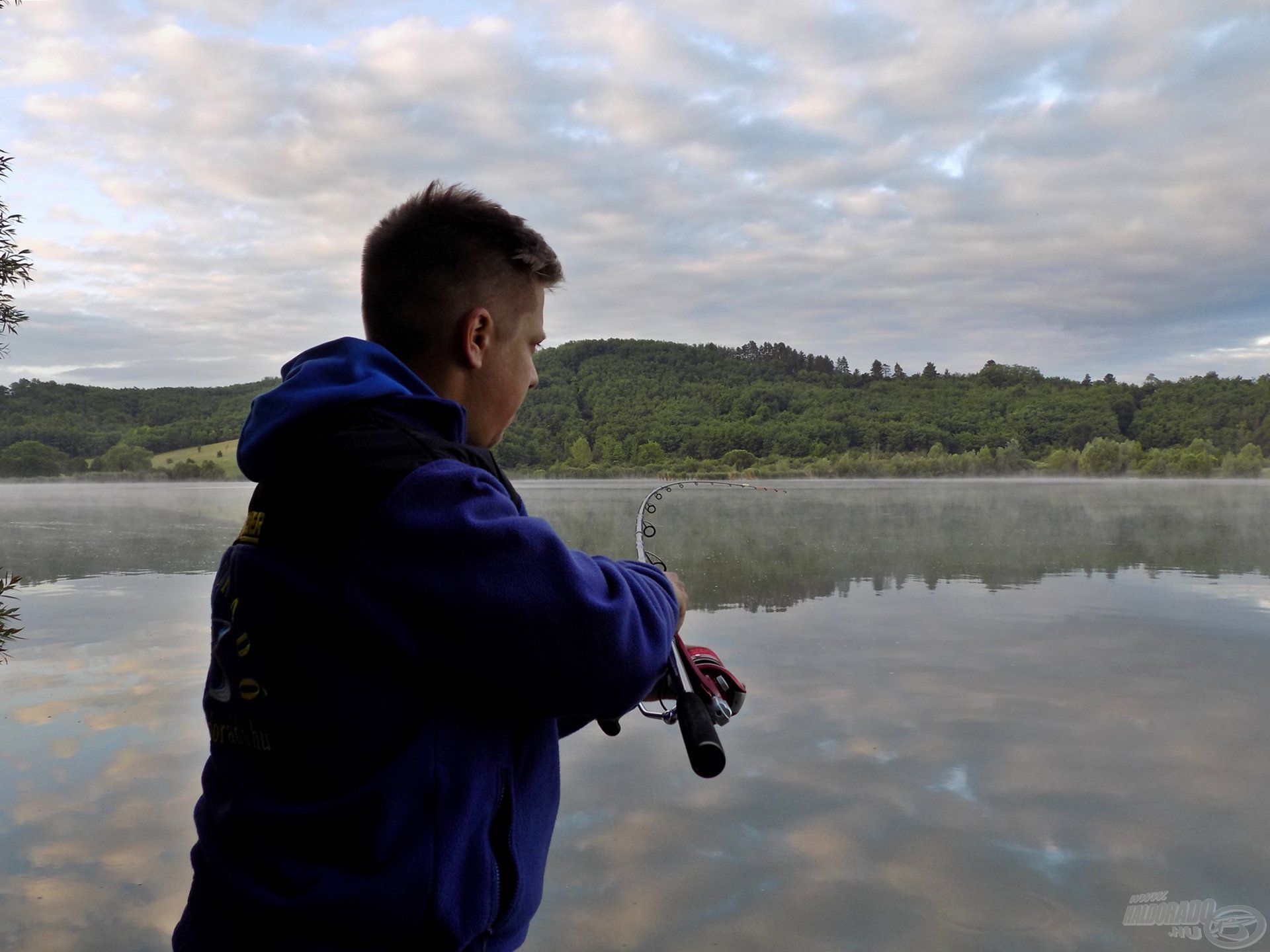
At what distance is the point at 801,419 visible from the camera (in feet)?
89.1

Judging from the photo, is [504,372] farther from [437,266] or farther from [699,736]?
[699,736]

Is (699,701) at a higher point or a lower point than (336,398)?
lower

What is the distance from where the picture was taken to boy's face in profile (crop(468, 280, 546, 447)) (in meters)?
1.22

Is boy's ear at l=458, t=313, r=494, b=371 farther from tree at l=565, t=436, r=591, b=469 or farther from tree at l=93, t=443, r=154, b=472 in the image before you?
tree at l=93, t=443, r=154, b=472

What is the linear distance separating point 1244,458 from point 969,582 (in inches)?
1425

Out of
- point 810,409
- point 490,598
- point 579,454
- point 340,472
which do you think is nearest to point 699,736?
point 490,598

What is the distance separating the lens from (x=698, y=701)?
1.45m

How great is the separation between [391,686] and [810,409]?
94.7 feet

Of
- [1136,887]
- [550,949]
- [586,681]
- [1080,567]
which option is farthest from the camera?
[1080,567]

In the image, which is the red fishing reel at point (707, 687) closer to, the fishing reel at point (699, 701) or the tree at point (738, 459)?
the fishing reel at point (699, 701)

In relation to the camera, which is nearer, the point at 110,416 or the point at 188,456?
the point at 110,416

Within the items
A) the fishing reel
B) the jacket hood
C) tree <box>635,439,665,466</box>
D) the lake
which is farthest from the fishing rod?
tree <box>635,439,665,466</box>

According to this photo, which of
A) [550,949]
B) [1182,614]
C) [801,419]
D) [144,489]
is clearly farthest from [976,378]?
[550,949]

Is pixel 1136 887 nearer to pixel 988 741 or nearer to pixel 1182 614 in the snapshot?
pixel 988 741
